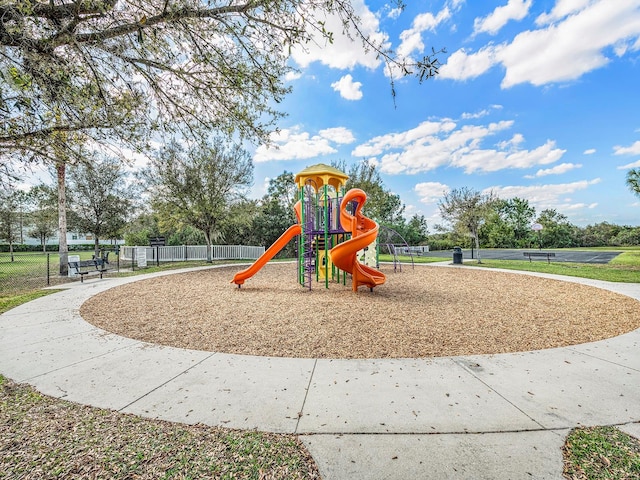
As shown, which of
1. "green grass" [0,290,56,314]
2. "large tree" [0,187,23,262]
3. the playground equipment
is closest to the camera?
"green grass" [0,290,56,314]

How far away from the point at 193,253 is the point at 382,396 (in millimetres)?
22553

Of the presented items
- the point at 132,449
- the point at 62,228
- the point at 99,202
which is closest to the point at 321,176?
the point at 132,449

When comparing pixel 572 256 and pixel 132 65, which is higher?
pixel 132 65

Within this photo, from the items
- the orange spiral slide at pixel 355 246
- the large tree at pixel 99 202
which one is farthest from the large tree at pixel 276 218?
the orange spiral slide at pixel 355 246

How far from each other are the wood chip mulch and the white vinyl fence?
13.1 meters

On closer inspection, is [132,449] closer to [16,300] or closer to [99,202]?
[16,300]

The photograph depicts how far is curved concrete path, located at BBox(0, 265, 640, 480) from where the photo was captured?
217 centimetres

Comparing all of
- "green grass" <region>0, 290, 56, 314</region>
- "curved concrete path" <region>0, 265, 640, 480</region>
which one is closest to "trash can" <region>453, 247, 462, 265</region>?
"curved concrete path" <region>0, 265, 640, 480</region>

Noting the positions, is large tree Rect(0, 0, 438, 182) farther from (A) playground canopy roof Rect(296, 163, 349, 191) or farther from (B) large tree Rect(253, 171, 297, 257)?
(B) large tree Rect(253, 171, 297, 257)

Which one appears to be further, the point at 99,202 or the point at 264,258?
the point at 99,202

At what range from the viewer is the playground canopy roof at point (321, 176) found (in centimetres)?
1020

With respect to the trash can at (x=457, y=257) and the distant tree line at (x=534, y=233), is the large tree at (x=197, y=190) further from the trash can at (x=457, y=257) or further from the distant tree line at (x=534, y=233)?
the distant tree line at (x=534, y=233)

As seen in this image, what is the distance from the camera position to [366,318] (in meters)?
6.18

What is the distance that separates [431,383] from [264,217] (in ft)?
82.4
